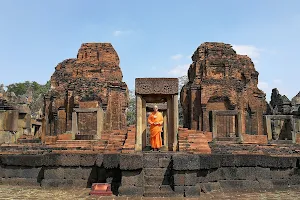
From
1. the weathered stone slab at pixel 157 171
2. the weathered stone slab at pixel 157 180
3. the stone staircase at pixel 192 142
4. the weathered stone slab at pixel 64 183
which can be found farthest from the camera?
Answer: the stone staircase at pixel 192 142

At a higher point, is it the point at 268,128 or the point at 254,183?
the point at 268,128

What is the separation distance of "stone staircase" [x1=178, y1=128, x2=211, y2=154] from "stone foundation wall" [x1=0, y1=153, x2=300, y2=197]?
660mm

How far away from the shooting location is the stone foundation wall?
6941mm

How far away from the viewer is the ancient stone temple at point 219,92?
63.5 ft

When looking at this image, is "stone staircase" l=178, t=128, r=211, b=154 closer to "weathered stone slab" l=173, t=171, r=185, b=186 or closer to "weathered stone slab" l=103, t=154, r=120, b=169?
"weathered stone slab" l=173, t=171, r=185, b=186

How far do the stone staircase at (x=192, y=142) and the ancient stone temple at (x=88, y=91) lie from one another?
1059 centimetres

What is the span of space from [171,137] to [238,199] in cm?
311

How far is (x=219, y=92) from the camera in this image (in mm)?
19688

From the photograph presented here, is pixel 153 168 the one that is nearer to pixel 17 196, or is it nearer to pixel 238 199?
pixel 238 199

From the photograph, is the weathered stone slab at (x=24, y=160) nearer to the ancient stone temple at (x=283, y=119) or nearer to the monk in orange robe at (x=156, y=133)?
the monk in orange robe at (x=156, y=133)

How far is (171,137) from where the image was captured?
922 cm

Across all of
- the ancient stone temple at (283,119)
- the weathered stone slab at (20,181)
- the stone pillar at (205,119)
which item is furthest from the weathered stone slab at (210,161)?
the stone pillar at (205,119)

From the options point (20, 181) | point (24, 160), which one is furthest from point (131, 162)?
point (20, 181)

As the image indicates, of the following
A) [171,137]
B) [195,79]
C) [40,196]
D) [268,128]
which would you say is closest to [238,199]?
[171,137]
